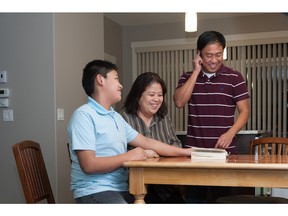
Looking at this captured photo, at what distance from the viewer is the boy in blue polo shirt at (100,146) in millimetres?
1675

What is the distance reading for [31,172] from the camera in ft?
6.04

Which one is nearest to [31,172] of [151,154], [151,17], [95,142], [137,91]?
[95,142]

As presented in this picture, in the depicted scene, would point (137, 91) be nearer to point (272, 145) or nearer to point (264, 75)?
point (272, 145)

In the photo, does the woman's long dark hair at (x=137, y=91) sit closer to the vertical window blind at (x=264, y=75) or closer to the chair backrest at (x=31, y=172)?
the chair backrest at (x=31, y=172)

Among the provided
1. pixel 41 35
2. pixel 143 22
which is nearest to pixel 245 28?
pixel 143 22

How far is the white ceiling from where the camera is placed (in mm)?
5809

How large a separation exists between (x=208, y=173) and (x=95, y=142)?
1.74ft

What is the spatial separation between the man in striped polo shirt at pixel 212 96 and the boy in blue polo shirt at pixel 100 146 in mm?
459

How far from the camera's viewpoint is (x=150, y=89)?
87.4 inches

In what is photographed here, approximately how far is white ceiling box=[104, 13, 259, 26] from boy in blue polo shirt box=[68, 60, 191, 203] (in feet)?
13.4
